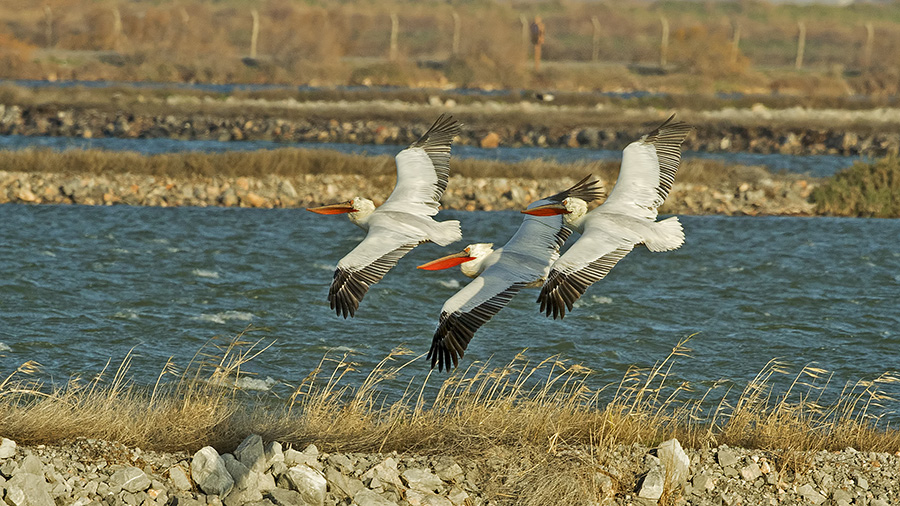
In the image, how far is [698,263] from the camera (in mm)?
24266

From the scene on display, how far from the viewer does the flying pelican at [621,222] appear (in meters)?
8.58

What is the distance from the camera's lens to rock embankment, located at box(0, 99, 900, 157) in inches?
1610

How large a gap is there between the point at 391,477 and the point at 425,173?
2.78 meters

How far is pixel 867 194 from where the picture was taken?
29156 mm

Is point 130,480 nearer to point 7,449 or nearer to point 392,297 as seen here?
point 7,449

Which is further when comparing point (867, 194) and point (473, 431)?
point (867, 194)

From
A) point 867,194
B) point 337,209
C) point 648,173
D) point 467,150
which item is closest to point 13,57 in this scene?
point 467,150

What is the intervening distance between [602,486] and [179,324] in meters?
9.75

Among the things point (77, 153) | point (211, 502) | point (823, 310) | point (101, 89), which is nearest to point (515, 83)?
point (101, 89)

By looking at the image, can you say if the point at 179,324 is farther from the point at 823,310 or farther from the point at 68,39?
the point at 68,39

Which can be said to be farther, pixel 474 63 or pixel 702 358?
pixel 474 63

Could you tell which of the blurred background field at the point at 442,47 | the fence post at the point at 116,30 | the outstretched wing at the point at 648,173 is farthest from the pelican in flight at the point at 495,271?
the fence post at the point at 116,30

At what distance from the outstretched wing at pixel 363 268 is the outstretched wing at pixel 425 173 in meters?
0.72

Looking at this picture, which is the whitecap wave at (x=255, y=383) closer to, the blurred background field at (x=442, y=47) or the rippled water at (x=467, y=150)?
the rippled water at (x=467, y=150)
